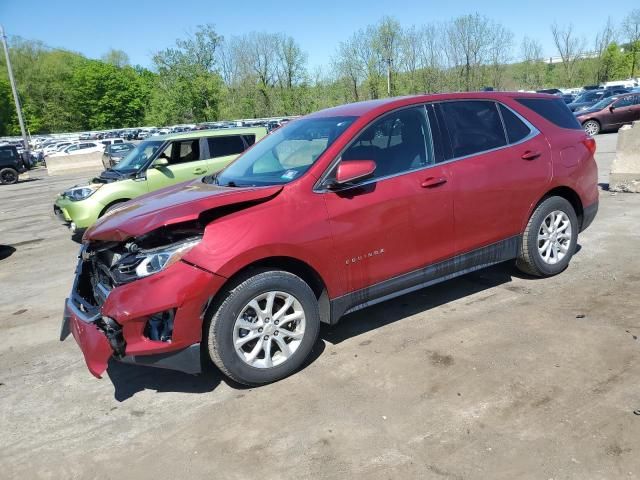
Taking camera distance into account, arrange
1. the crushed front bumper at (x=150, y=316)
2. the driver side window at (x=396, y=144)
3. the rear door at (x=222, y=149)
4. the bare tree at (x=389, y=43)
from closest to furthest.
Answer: the crushed front bumper at (x=150, y=316), the driver side window at (x=396, y=144), the rear door at (x=222, y=149), the bare tree at (x=389, y=43)

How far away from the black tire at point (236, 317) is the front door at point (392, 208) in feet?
1.18

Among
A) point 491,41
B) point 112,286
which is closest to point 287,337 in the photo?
point 112,286

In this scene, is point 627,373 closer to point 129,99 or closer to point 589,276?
point 589,276

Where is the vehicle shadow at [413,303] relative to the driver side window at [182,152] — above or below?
below

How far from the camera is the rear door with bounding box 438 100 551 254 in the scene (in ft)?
14.3

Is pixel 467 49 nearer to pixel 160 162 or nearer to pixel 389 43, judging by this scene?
pixel 389 43

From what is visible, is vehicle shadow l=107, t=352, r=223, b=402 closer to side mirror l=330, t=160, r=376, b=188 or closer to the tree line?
side mirror l=330, t=160, r=376, b=188

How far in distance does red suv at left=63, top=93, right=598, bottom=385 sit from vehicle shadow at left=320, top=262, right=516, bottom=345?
435 millimetres

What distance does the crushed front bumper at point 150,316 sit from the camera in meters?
3.17

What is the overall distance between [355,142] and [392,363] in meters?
1.64

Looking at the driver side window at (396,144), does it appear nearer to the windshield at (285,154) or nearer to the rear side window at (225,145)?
the windshield at (285,154)

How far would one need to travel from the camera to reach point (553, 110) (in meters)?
5.16

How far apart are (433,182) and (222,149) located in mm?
6044

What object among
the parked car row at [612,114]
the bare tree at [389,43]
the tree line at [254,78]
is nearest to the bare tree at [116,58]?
the tree line at [254,78]
